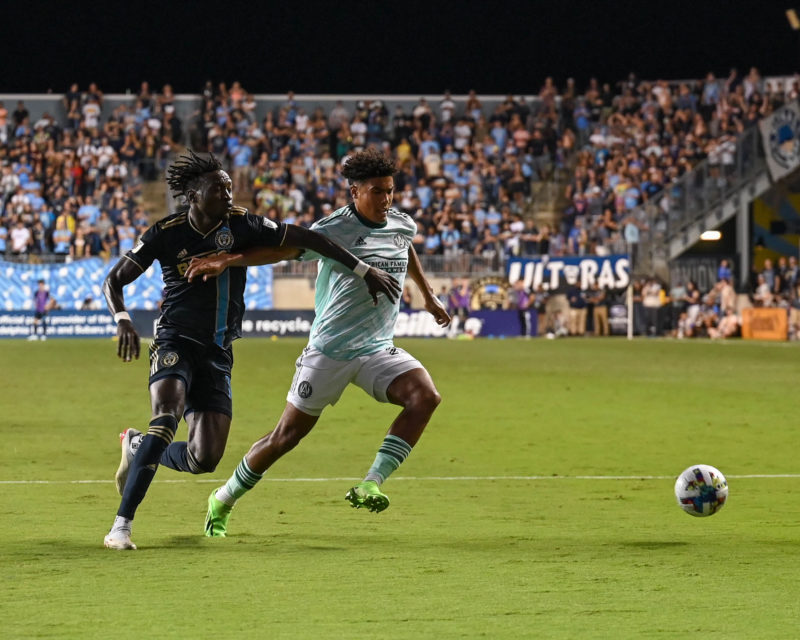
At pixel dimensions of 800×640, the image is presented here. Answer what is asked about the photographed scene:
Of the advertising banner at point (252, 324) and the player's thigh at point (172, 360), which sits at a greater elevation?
the advertising banner at point (252, 324)

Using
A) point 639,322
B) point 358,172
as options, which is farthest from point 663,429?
point 639,322

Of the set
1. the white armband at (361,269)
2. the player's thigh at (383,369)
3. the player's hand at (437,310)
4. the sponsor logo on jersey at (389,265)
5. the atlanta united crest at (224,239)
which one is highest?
the atlanta united crest at (224,239)

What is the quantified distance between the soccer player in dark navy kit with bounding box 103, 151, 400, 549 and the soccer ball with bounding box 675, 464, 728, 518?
6.90 feet

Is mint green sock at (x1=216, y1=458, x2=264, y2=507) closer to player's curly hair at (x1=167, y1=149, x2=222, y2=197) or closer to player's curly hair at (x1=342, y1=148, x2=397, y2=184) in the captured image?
player's curly hair at (x1=167, y1=149, x2=222, y2=197)

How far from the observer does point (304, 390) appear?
8.20 meters

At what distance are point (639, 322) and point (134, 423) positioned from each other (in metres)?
27.9

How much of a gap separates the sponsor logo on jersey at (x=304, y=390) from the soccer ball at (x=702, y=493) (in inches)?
90.7

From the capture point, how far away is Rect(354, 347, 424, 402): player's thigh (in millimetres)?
8250

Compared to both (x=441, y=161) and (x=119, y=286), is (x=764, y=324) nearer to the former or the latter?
(x=441, y=161)

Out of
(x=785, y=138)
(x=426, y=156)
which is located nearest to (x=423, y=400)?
(x=785, y=138)

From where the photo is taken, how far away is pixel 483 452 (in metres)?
13.2

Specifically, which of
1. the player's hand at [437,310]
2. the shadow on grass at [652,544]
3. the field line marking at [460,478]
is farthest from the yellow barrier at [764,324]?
the shadow on grass at [652,544]

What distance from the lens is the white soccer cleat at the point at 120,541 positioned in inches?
297

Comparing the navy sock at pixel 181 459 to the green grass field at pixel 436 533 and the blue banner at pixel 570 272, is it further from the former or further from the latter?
the blue banner at pixel 570 272
